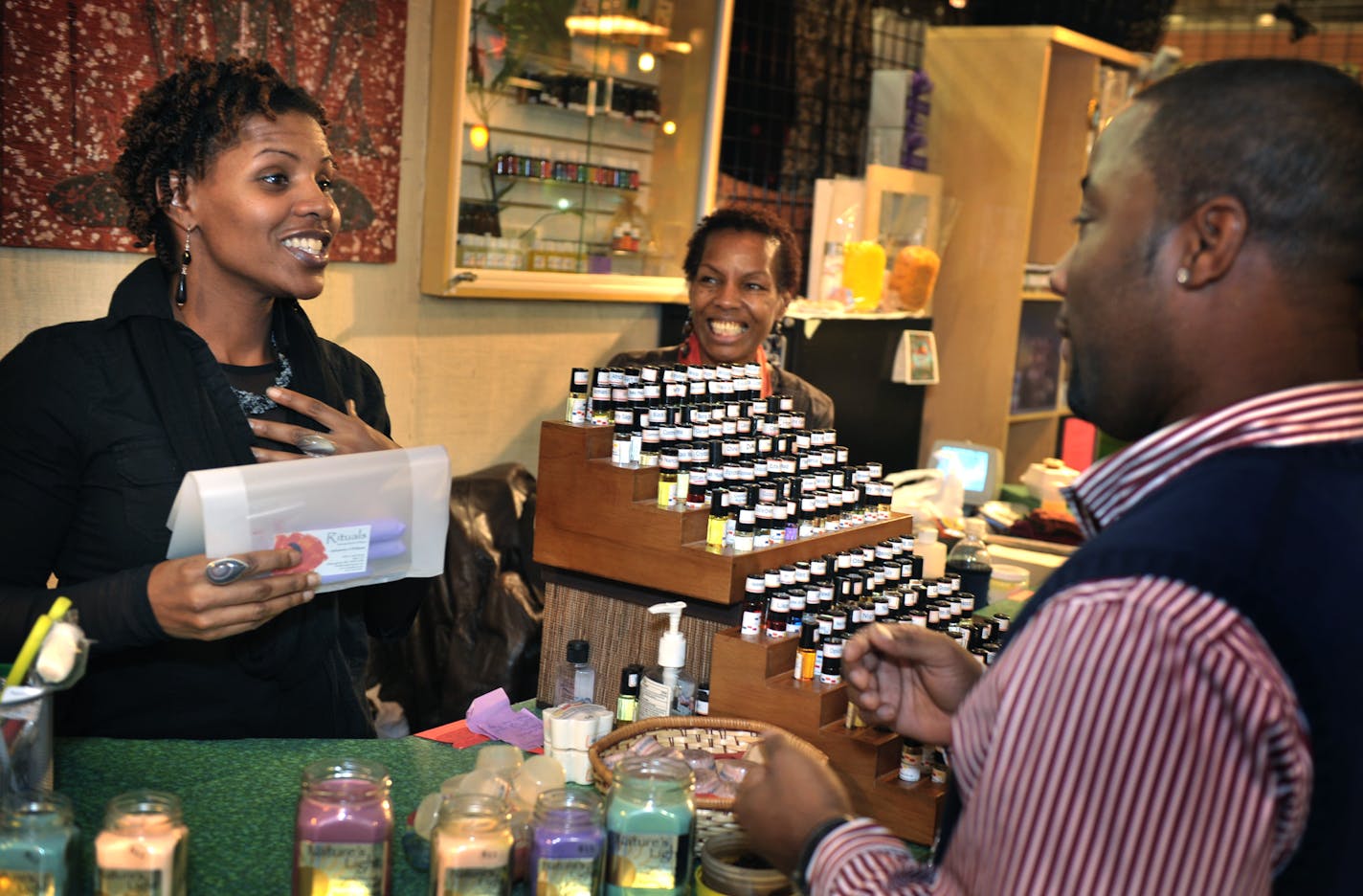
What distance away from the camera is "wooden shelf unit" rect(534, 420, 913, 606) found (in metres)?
2.04

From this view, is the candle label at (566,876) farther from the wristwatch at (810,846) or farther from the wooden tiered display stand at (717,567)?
the wooden tiered display stand at (717,567)

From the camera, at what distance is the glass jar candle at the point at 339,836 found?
4.18ft

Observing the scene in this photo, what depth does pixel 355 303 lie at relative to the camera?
12.6 feet

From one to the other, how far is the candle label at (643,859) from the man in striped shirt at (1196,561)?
20 centimetres

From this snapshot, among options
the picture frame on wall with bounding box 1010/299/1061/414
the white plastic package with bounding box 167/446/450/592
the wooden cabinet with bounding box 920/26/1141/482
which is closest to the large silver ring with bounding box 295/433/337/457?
the white plastic package with bounding box 167/446/450/592

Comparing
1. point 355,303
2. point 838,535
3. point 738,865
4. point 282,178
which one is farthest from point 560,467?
point 355,303

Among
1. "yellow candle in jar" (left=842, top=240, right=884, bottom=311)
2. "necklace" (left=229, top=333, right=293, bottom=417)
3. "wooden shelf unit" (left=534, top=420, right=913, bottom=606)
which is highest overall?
"yellow candle in jar" (left=842, top=240, right=884, bottom=311)

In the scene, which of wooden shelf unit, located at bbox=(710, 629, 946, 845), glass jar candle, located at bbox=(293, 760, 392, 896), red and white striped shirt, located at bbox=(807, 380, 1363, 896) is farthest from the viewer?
wooden shelf unit, located at bbox=(710, 629, 946, 845)

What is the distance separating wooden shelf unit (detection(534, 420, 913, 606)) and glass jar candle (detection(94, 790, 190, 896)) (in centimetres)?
95

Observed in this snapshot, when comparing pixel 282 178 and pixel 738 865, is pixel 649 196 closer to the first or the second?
pixel 282 178

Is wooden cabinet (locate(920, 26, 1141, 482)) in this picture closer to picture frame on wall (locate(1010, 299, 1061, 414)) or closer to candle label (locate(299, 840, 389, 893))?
picture frame on wall (locate(1010, 299, 1061, 414))

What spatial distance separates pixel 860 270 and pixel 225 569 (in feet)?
12.7

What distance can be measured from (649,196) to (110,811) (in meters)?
3.69

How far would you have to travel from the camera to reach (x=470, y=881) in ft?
4.23
